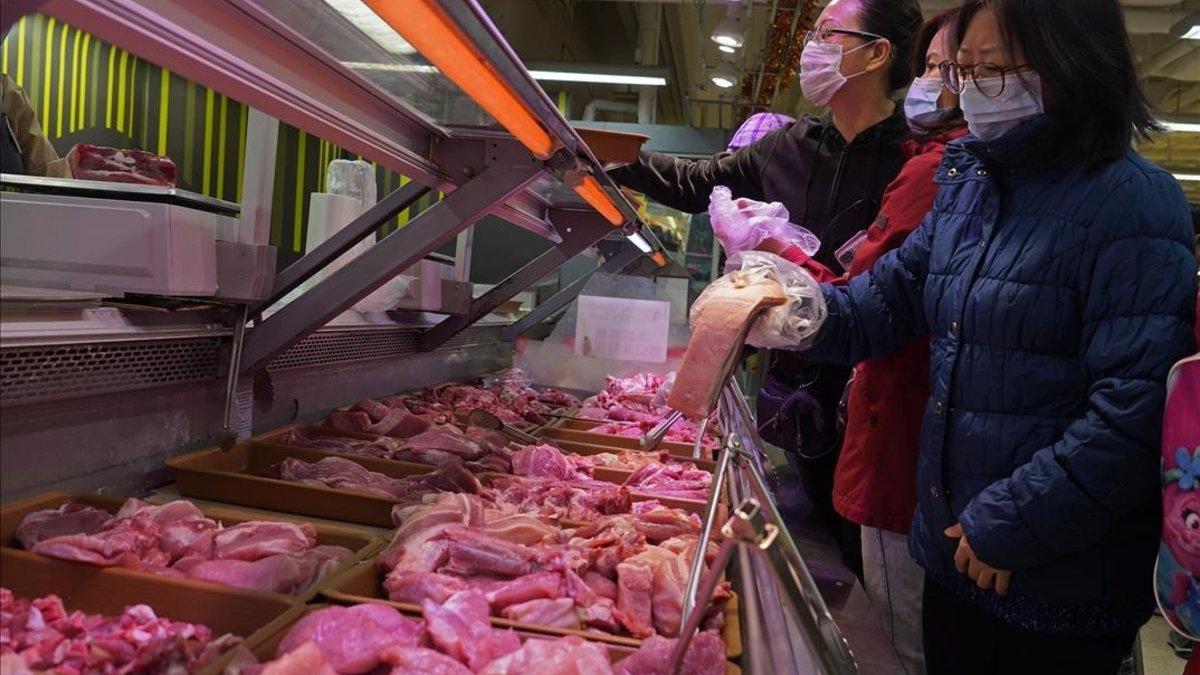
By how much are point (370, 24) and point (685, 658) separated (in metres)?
1.50

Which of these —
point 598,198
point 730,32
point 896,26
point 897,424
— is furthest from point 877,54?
point 730,32

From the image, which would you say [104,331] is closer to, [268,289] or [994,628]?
[268,289]

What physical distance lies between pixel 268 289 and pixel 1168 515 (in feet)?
7.43

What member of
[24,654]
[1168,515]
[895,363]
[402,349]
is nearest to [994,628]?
[1168,515]

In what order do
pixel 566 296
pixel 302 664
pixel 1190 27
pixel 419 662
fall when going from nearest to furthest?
1. pixel 302 664
2. pixel 419 662
3. pixel 566 296
4. pixel 1190 27

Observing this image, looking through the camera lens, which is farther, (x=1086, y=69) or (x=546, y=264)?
(x=546, y=264)

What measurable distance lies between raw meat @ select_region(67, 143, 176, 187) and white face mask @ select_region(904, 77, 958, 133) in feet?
7.47

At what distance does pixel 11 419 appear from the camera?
5.79 ft

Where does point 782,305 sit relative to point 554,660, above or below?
above

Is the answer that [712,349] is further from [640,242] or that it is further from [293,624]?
[640,242]

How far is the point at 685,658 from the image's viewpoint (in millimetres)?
1527

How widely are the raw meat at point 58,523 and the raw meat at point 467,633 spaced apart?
761 mm

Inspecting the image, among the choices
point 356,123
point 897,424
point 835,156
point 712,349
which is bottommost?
point 897,424

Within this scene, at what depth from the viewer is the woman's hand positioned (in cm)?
185
